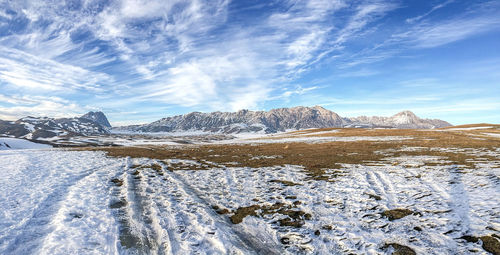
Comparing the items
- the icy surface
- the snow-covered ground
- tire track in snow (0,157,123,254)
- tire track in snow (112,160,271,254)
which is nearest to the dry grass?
the snow-covered ground

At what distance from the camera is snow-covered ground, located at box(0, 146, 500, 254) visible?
25.5 ft

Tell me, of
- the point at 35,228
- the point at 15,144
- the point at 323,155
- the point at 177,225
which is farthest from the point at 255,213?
the point at 15,144

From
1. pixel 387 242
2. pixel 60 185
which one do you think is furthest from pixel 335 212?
pixel 60 185

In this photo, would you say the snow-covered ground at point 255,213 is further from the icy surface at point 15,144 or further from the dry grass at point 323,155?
the icy surface at point 15,144

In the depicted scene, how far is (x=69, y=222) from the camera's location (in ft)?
31.3

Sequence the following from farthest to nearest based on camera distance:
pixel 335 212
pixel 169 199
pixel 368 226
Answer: pixel 169 199, pixel 335 212, pixel 368 226

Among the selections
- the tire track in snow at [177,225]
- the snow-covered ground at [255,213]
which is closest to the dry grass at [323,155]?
the snow-covered ground at [255,213]

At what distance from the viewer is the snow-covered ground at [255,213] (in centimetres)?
778

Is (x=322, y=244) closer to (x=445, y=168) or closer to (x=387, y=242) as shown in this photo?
(x=387, y=242)

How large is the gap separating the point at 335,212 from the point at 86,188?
15.9 metres

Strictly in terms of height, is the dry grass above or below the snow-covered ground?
above

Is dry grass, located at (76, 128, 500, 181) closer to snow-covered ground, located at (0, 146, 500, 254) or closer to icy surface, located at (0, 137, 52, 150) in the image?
snow-covered ground, located at (0, 146, 500, 254)

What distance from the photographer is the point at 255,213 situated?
10688 millimetres

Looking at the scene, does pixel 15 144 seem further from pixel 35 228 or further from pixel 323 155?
pixel 323 155
